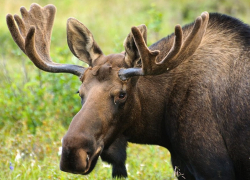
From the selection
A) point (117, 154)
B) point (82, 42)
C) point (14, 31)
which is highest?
point (14, 31)

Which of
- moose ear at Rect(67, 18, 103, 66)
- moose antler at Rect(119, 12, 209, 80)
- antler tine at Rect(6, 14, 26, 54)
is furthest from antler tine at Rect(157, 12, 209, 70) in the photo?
antler tine at Rect(6, 14, 26, 54)

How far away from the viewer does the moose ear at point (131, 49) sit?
13.5 ft

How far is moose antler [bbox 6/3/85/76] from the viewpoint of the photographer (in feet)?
14.3

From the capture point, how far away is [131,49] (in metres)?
4.14

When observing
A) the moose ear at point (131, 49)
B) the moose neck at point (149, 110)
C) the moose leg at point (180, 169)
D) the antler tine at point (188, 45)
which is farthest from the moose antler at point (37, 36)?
the moose leg at point (180, 169)

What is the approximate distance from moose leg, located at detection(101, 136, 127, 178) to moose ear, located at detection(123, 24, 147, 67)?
654 millimetres

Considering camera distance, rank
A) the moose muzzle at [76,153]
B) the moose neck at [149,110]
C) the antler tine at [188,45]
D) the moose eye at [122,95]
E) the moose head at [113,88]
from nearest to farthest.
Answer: the moose muzzle at [76,153] → the moose head at [113,88] → the antler tine at [188,45] → the moose eye at [122,95] → the moose neck at [149,110]

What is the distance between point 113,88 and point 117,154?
68 cm

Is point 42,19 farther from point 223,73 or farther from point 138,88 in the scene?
point 223,73

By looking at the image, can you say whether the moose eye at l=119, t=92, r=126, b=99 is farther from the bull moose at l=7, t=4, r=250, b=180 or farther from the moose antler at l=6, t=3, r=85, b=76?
the moose antler at l=6, t=3, r=85, b=76

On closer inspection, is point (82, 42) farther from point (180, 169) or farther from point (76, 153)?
point (180, 169)

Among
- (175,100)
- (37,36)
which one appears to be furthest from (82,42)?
(175,100)

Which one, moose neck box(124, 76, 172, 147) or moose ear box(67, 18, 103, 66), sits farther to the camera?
moose ear box(67, 18, 103, 66)

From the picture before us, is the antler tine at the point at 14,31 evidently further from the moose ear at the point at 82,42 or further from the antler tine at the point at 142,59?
the antler tine at the point at 142,59
